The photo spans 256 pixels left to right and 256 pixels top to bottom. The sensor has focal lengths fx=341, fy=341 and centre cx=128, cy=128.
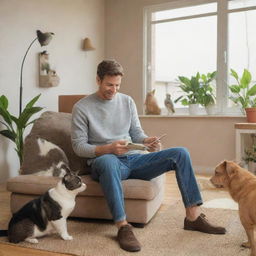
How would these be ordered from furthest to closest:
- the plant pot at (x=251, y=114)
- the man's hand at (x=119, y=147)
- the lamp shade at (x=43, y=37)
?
the plant pot at (x=251, y=114)
the lamp shade at (x=43, y=37)
the man's hand at (x=119, y=147)

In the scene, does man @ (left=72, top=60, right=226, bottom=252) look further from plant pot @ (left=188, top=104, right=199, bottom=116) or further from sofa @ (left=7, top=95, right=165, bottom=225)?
plant pot @ (left=188, top=104, right=199, bottom=116)

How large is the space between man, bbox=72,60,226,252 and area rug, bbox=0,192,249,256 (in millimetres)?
77

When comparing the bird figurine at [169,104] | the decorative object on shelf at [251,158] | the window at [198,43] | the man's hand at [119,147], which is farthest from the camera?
the bird figurine at [169,104]

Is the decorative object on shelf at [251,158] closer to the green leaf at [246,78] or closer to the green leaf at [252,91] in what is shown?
the green leaf at [252,91]

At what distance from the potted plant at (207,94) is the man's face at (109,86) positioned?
2.28 meters

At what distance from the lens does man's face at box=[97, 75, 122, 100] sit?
2093 mm

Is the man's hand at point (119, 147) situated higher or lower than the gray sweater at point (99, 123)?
lower

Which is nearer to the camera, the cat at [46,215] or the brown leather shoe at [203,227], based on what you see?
the cat at [46,215]

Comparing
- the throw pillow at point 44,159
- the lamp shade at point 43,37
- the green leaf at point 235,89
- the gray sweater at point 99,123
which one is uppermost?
the lamp shade at point 43,37

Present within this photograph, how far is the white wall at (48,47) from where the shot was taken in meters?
3.52

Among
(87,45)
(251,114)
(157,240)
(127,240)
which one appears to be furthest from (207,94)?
(127,240)

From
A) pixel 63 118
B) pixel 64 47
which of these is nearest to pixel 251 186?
pixel 63 118

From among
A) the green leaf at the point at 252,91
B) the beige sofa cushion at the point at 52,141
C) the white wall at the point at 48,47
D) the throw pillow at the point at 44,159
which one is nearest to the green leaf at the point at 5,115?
the white wall at the point at 48,47

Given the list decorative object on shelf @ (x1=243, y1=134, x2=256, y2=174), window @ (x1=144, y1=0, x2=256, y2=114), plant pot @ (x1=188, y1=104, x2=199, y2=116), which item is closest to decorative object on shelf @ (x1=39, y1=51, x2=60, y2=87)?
window @ (x1=144, y1=0, x2=256, y2=114)
